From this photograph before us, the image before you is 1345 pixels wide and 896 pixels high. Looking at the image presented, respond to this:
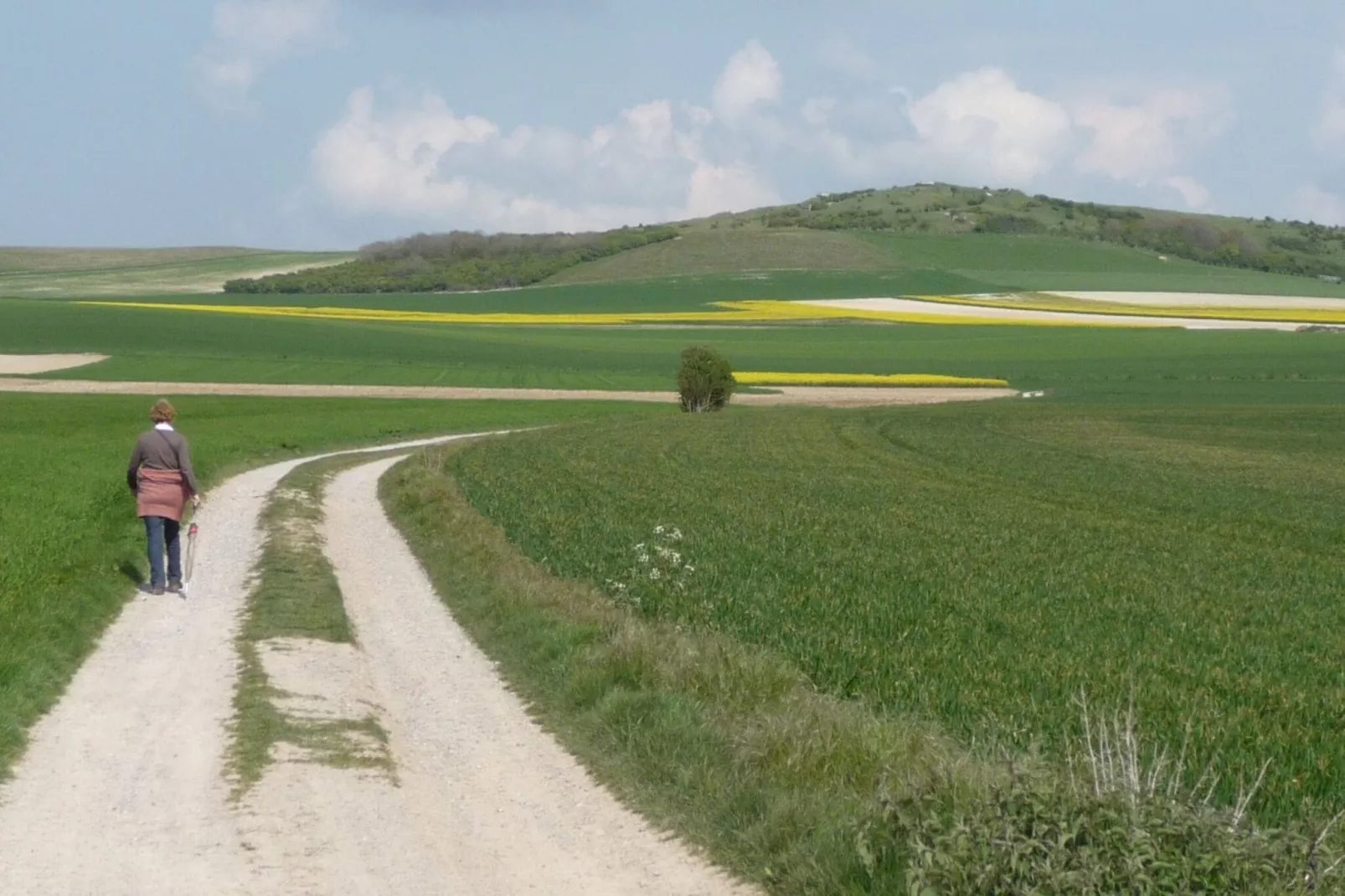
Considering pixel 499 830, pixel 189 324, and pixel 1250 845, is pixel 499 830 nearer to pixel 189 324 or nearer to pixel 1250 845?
pixel 1250 845

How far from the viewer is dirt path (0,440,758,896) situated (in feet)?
25.9

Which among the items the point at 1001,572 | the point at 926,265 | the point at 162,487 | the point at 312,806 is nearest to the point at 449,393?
the point at 162,487

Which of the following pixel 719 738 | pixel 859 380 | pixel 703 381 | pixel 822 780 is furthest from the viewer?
pixel 859 380

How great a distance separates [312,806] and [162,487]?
32.3 ft

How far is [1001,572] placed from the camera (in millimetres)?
17953

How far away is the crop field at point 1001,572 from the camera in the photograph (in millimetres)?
10516

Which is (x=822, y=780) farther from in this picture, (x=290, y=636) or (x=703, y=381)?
(x=703, y=381)

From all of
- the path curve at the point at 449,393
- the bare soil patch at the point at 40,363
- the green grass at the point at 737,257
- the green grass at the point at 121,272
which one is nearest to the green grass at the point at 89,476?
the path curve at the point at 449,393

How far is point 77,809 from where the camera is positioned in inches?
353

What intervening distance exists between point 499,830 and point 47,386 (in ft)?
226

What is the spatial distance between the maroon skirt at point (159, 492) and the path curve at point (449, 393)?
166ft

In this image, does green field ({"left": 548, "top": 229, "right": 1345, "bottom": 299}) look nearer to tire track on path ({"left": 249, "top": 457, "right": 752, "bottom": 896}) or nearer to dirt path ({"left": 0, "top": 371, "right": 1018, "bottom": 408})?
dirt path ({"left": 0, "top": 371, "right": 1018, "bottom": 408})

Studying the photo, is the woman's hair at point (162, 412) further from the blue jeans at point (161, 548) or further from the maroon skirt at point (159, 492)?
the blue jeans at point (161, 548)

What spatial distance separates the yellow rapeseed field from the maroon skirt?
63342 millimetres
